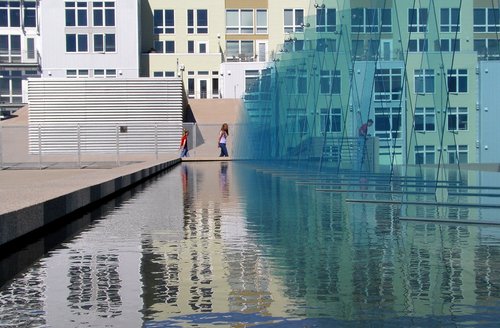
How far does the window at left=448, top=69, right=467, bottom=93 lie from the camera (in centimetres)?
1653

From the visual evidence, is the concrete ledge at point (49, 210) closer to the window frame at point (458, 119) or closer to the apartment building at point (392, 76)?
the apartment building at point (392, 76)

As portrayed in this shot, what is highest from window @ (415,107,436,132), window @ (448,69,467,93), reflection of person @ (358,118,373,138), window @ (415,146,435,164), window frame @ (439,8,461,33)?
window frame @ (439,8,461,33)

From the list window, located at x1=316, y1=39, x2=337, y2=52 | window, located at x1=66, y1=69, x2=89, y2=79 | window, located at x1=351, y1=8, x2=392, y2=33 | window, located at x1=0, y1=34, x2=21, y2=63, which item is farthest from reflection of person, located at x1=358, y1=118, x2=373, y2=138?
window, located at x1=0, y1=34, x2=21, y2=63

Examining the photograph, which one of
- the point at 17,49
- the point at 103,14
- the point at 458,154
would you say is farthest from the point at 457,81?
the point at 17,49

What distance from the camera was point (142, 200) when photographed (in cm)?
1702

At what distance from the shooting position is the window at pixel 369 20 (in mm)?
24067

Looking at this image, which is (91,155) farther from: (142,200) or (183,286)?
(183,286)

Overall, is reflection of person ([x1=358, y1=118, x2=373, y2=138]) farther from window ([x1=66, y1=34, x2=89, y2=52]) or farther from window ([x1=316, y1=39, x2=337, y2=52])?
window ([x1=66, y1=34, x2=89, y2=52])

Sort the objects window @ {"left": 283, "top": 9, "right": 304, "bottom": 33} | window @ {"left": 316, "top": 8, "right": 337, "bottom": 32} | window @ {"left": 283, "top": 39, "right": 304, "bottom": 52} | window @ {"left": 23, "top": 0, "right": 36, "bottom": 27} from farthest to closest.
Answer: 1. window @ {"left": 23, "top": 0, "right": 36, "bottom": 27}
2. window @ {"left": 283, "top": 9, "right": 304, "bottom": 33}
3. window @ {"left": 283, "top": 39, "right": 304, "bottom": 52}
4. window @ {"left": 316, "top": 8, "right": 337, "bottom": 32}

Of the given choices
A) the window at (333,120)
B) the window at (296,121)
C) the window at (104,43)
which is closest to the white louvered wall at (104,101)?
the window at (104,43)

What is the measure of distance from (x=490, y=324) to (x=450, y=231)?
5.42 metres

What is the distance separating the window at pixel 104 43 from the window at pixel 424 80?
56.2 meters

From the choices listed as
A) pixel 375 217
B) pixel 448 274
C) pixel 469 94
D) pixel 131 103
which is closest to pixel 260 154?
pixel 131 103

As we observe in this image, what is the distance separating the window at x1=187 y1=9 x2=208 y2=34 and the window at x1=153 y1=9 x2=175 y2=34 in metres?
1.37
